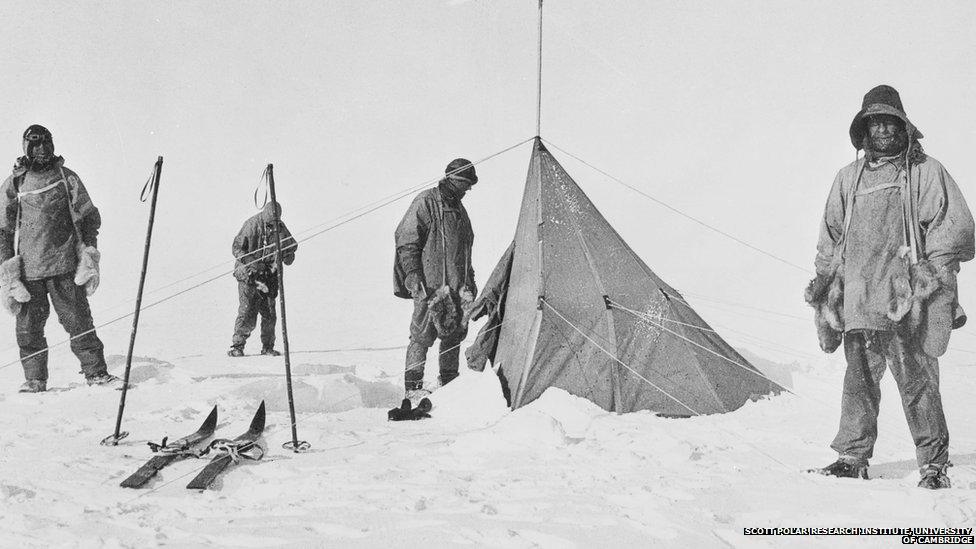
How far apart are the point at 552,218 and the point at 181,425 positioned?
3.02 metres

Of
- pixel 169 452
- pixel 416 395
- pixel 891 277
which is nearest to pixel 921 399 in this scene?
pixel 891 277

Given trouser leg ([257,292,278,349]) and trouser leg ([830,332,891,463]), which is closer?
trouser leg ([830,332,891,463])

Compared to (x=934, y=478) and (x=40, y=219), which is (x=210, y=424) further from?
(x=934, y=478)

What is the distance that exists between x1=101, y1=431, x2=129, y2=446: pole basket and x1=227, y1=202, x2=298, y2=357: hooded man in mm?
4274

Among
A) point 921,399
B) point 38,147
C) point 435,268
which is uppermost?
point 38,147

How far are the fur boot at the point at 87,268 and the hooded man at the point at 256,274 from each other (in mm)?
2461

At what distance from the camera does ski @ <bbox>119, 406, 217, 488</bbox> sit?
3.50m

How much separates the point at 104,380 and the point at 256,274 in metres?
2.82

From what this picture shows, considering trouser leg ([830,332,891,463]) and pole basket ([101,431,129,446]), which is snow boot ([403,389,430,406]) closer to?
pole basket ([101,431,129,446])

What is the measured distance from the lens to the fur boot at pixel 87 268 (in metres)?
6.14

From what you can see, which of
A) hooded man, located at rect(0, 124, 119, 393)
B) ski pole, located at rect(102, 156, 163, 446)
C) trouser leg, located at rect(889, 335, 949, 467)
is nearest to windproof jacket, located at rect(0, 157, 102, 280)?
hooded man, located at rect(0, 124, 119, 393)

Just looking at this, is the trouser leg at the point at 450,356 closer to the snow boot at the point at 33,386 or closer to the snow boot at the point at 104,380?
the snow boot at the point at 104,380

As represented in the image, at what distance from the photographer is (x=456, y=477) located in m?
3.72

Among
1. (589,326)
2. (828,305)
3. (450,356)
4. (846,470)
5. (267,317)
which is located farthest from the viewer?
(267,317)
